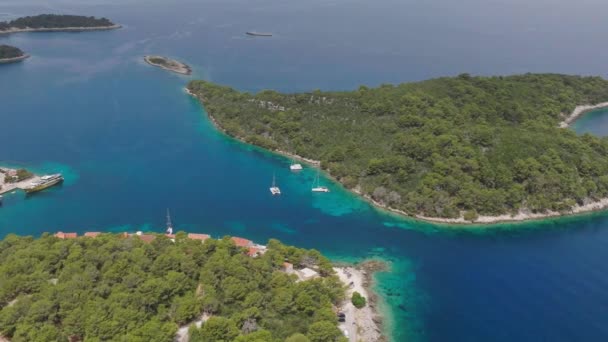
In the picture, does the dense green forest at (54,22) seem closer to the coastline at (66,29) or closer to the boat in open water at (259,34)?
the coastline at (66,29)

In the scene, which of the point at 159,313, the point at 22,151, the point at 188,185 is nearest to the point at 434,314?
the point at 159,313

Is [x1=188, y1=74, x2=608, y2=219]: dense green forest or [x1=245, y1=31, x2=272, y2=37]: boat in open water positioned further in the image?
[x1=245, y1=31, x2=272, y2=37]: boat in open water

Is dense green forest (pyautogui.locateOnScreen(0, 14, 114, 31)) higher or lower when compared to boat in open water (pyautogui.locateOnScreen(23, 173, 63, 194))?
higher

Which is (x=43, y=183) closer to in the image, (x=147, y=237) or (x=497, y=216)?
(x=147, y=237)

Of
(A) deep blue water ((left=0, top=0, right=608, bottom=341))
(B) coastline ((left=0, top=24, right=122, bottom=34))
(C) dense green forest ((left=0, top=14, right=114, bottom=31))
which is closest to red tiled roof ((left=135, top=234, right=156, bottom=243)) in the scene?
(A) deep blue water ((left=0, top=0, right=608, bottom=341))

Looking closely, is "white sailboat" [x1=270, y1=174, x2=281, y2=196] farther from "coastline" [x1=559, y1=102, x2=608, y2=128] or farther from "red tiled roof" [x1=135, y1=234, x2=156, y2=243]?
"coastline" [x1=559, y1=102, x2=608, y2=128]

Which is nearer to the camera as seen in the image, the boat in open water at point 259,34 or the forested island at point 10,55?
the forested island at point 10,55

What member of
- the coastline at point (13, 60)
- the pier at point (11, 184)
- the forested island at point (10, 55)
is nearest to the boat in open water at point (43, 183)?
the pier at point (11, 184)
